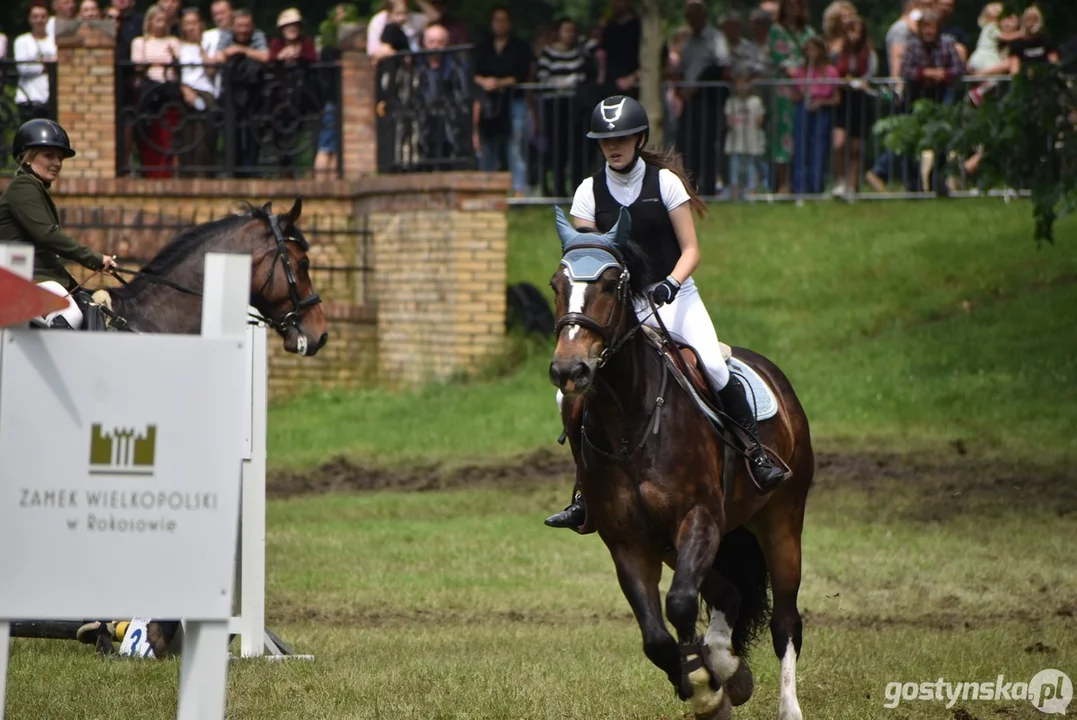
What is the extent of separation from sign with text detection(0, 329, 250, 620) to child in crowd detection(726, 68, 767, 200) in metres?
18.3

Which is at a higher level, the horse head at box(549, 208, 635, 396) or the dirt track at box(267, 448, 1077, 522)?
the horse head at box(549, 208, 635, 396)

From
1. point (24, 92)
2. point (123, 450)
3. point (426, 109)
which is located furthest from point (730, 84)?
point (123, 450)

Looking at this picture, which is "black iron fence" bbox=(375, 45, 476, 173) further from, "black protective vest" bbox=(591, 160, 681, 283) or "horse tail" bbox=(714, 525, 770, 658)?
"black protective vest" bbox=(591, 160, 681, 283)

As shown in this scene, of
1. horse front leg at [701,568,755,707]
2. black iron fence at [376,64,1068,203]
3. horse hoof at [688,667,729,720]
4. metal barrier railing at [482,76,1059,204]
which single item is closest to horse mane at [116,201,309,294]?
horse front leg at [701,568,755,707]

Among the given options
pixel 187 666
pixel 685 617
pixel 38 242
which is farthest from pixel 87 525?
pixel 38 242

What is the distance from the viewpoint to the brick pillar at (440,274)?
21.3m

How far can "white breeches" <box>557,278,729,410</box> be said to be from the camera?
28.0 feet

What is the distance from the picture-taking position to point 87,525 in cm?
550

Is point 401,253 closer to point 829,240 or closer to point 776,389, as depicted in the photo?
point 829,240

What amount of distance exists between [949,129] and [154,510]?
510 inches

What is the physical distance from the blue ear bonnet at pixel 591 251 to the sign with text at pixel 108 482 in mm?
2479

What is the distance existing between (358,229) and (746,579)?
14.6 m

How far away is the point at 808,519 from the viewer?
51.4 ft

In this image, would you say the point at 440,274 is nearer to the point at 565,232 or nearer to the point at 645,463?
the point at 565,232
